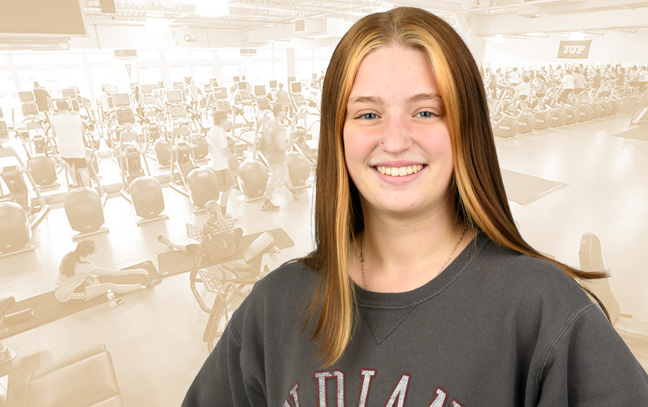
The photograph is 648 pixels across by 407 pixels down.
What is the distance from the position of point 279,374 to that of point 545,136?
10605 mm

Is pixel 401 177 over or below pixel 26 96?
over

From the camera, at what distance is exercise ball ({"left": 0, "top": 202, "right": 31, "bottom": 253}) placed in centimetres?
447

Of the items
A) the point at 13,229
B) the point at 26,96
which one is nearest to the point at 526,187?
the point at 13,229

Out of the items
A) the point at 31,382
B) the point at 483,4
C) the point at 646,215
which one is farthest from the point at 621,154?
the point at 31,382

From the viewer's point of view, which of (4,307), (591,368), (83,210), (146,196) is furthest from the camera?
(146,196)

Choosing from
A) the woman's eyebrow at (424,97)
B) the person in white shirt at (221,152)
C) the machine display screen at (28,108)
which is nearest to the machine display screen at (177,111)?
the person in white shirt at (221,152)

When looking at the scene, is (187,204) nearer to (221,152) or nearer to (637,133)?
(221,152)

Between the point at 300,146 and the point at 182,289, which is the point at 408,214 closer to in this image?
the point at 182,289

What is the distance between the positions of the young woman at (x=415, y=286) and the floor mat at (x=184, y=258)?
3.26 metres

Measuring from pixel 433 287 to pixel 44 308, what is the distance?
403 centimetres

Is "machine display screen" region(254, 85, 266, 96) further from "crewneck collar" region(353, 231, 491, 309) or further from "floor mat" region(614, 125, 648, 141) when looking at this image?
"crewneck collar" region(353, 231, 491, 309)

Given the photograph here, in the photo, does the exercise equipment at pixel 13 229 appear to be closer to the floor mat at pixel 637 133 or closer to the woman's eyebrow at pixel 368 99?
the woman's eyebrow at pixel 368 99

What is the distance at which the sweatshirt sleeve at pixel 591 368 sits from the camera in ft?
2.23

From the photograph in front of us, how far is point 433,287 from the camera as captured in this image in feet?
2.82
